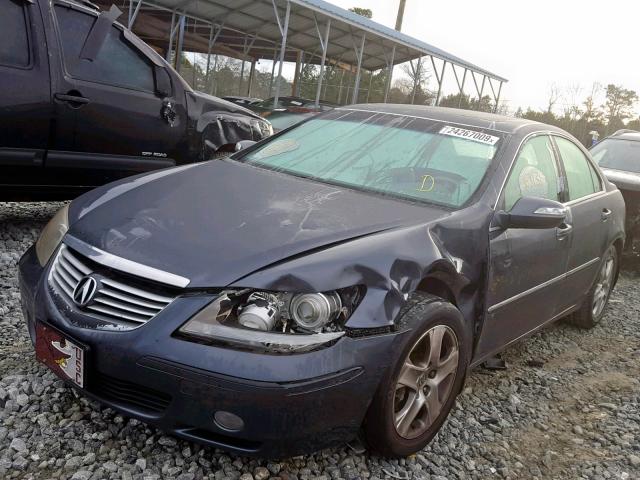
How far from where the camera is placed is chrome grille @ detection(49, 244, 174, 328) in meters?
1.99

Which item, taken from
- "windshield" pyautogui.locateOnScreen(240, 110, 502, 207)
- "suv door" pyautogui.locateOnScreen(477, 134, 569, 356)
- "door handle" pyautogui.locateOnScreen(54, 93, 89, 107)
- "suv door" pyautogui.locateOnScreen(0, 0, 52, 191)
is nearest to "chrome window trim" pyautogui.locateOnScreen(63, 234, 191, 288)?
"windshield" pyautogui.locateOnScreen(240, 110, 502, 207)

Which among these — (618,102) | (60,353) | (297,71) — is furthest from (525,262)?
(618,102)

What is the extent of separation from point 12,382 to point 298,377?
54.4 inches

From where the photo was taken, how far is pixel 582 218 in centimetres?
370

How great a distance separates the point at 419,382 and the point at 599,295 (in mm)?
2840

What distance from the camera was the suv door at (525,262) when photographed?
281cm

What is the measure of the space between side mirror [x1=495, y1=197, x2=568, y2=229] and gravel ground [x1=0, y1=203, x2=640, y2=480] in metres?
0.96

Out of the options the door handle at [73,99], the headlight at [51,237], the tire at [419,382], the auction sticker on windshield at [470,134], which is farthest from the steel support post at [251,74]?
the tire at [419,382]

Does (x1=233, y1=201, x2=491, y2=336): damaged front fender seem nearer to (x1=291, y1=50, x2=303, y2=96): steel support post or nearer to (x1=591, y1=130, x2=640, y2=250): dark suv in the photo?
(x1=591, y1=130, x2=640, y2=250): dark suv

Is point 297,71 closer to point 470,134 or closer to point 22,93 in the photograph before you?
point 22,93

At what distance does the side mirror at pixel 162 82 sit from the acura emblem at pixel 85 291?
3050mm

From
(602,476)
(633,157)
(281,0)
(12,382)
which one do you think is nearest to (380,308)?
(602,476)

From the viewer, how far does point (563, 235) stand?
3385 mm

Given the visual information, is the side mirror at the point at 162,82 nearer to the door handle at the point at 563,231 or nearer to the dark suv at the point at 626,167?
the door handle at the point at 563,231
